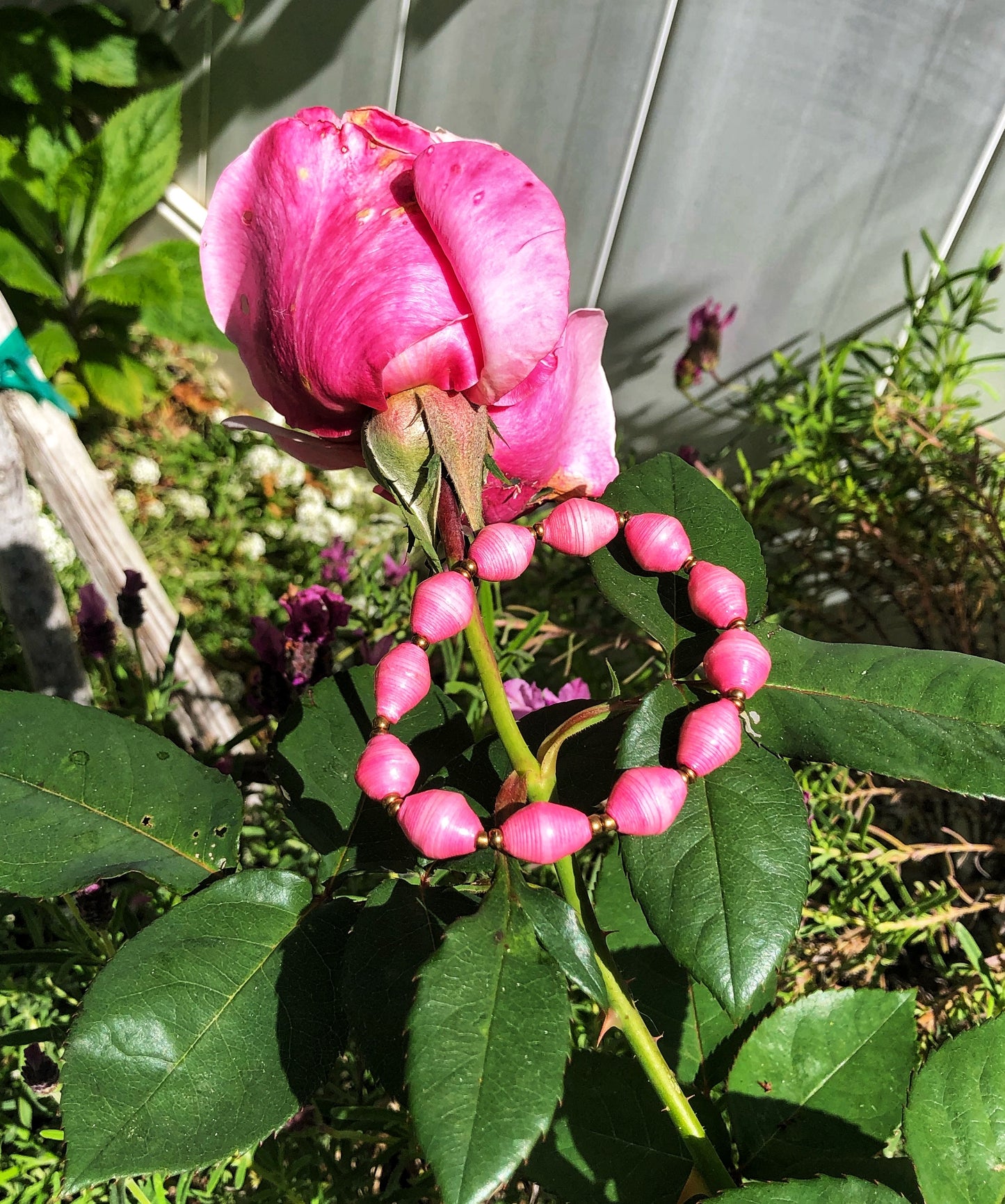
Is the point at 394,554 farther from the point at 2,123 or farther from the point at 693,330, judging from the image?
the point at 2,123

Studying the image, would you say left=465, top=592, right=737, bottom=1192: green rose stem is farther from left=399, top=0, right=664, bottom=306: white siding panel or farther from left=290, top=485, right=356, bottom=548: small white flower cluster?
left=290, top=485, right=356, bottom=548: small white flower cluster

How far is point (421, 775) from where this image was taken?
0.42 meters

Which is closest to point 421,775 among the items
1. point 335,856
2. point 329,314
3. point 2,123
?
point 335,856

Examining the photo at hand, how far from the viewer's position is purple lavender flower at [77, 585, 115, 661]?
891 mm

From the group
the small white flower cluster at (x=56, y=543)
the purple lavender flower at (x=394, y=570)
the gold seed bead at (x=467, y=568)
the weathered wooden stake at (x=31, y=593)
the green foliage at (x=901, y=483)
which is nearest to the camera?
the gold seed bead at (x=467, y=568)

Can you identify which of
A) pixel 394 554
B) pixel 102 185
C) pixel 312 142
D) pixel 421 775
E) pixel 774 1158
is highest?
pixel 312 142

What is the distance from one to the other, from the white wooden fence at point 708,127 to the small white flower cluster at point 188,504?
0.76 m

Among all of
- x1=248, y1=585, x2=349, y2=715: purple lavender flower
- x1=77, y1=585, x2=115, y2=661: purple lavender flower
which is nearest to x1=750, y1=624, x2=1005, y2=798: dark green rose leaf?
x1=248, y1=585, x2=349, y2=715: purple lavender flower

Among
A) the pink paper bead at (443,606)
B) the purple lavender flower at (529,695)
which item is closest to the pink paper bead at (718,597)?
the pink paper bead at (443,606)

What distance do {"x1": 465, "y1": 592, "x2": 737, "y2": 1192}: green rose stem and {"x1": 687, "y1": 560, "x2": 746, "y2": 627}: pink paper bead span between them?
10cm

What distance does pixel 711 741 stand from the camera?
0.33 meters

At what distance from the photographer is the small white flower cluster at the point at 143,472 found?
1.59m

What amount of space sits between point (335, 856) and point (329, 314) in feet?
0.80

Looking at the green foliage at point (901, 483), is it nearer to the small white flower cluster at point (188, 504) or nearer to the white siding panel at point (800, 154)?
the white siding panel at point (800, 154)
